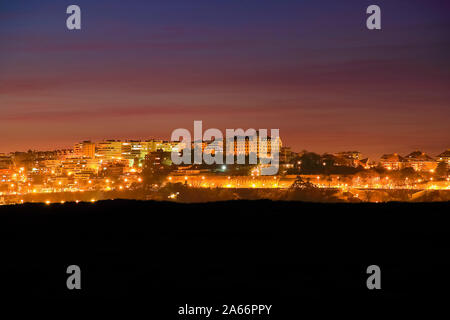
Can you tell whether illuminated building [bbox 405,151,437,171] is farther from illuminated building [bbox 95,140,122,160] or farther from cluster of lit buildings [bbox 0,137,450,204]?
illuminated building [bbox 95,140,122,160]

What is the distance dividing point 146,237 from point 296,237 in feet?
10.2

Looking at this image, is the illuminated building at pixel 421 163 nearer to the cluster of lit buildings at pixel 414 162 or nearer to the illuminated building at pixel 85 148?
the cluster of lit buildings at pixel 414 162

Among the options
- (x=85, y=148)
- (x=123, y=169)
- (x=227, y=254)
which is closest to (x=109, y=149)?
(x=85, y=148)

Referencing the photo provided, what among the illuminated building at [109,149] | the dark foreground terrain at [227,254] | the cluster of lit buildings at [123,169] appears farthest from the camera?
the illuminated building at [109,149]

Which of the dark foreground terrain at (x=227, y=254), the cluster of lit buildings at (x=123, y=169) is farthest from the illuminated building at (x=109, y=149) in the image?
the dark foreground terrain at (x=227, y=254)

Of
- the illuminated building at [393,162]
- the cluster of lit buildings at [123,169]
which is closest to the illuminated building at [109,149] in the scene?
the cluster of lit buildings at [123,169]

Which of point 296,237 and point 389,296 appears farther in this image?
point 296,237

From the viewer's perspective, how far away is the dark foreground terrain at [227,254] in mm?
8445

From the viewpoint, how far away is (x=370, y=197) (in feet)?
263

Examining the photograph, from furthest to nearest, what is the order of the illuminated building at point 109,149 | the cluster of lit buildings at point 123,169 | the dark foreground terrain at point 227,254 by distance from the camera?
the illuminated building at point 109,149
the cluster of lit buildings at point 123,169
the dark foreground terrain at point 227,254

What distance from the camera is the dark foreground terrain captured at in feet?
Answer: 27.7

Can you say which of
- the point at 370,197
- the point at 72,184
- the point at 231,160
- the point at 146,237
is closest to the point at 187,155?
the point at 231,160

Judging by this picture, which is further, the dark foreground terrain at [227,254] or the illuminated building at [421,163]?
the illuminated building at [421,163]
